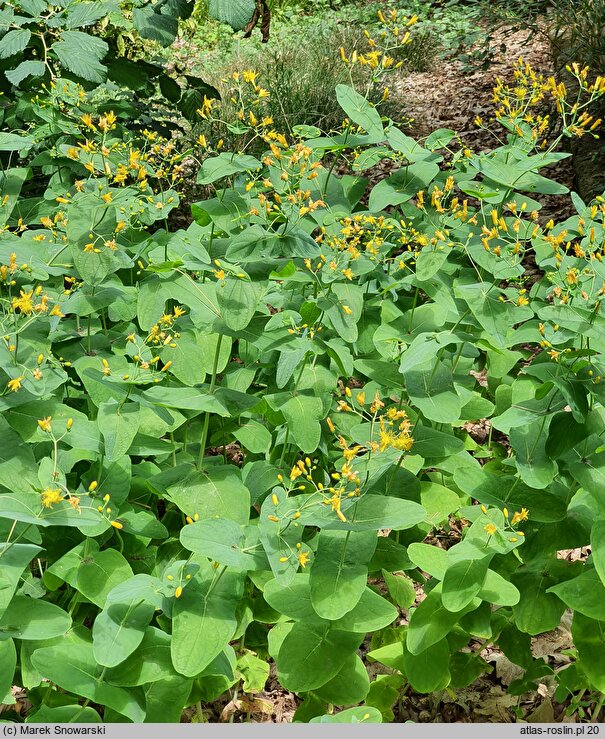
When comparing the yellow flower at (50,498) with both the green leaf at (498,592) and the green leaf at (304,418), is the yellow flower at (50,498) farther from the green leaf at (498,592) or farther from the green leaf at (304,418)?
the green leaf at (498,592)

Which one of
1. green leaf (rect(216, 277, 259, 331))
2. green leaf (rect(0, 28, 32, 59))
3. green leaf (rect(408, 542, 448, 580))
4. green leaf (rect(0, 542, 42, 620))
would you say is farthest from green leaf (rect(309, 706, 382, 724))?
green leaf (rect(0, 28, 32, 59))

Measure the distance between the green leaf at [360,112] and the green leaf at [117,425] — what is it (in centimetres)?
96

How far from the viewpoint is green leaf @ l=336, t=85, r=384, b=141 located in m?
1.98

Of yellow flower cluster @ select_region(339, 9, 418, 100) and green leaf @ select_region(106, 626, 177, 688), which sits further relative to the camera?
yellow flower cluster @ select_region(339, 9, 418, 100)

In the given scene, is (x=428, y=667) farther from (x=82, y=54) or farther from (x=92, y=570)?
(x=82, y=54)

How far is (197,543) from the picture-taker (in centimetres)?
146

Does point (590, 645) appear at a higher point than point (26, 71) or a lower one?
lower

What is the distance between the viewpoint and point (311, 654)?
156 cm

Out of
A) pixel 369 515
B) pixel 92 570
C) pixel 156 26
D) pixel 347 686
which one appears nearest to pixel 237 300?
pixel 369 515

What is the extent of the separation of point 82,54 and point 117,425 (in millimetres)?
1421

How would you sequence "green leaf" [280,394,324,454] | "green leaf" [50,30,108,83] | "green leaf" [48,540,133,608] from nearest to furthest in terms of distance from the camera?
"green leaf" [48,540,133,608], "green leaf" [280,394,324,454], "green leaf" [50,30,108,83]

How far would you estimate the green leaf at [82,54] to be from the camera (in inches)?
93.0

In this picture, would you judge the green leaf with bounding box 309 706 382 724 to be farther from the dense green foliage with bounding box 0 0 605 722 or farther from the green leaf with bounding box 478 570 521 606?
the green leaf with bounding box 478 570 521 606

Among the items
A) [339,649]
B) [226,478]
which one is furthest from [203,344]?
[339,649]
